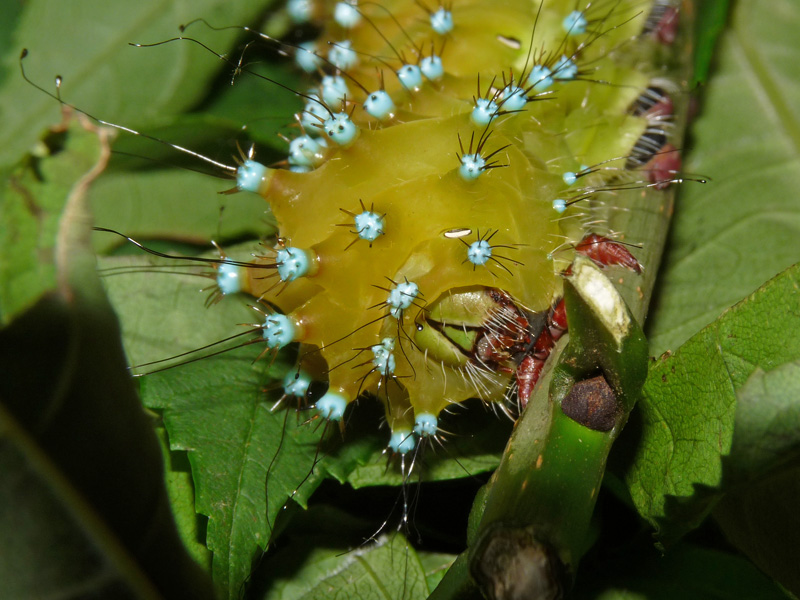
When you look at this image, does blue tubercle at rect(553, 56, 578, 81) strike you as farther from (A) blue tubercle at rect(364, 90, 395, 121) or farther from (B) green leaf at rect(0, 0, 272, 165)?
(B) green leaf at rect(0, 0, 272, 165)

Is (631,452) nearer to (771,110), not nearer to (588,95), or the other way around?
(588,95)

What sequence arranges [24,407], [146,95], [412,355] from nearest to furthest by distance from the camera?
[412,355], [24,407], [146,95]

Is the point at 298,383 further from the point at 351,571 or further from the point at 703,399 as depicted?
the point at 703,399

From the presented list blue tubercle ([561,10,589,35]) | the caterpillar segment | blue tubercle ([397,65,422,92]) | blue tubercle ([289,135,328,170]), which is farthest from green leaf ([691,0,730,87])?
blue tubercle ([289,135,328,170])

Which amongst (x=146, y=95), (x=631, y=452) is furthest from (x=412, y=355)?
(x=146, y=95)

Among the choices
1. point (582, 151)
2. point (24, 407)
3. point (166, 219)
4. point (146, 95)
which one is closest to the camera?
point (24, 407)

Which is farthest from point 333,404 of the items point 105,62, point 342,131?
point 105,62
